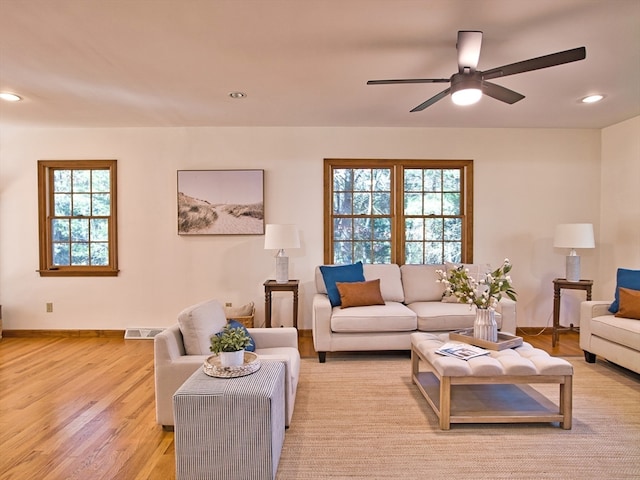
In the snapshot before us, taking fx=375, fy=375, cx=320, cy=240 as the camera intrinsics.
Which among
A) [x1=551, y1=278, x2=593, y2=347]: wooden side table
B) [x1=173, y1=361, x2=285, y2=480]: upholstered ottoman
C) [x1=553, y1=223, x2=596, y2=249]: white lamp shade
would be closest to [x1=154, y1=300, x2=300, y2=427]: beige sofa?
[x1=173, y1=361, x2=285, y2=480]: upholstered ottoman

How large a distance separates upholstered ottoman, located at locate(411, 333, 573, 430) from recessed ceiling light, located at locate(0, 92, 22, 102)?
4370mm

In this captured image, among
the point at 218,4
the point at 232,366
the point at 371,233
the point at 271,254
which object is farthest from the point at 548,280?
the point at 218,4

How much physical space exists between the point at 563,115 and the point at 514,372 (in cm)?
329

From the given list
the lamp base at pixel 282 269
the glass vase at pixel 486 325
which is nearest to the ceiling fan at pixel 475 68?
the glass vase at pixel 486 325

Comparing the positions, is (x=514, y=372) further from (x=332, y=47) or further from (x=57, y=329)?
(x=57, y=329)

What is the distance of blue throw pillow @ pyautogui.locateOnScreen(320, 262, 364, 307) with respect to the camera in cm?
412

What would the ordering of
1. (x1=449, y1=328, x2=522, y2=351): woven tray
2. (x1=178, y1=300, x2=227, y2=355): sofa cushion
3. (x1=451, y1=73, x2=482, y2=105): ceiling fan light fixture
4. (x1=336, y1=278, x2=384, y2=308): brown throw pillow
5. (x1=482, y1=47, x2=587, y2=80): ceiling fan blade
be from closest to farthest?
1. (x1=482, y1=47, x2=587, y2=80): ceiling fan blade
2. (x1=451, y1=73, x2=482, y2=105): ceiling fan light fixture
3. (x1=178, y1=300, x2=227, y2=355): sofa cushion
4. (x1=449, y1=328, x2=522, y2=351): woven tray
5. (x1=336, y1=278, x2=384, y2=308): brown throw pillow

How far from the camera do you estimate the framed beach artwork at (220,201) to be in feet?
15.5

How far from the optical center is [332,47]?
2.65 metres

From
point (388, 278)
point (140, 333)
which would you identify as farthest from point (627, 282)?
point (140, 333)

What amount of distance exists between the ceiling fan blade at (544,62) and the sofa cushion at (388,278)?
99.5 inches

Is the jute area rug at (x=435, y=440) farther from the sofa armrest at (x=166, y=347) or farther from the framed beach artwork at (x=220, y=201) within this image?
the framed beach artwork at (x=220, y=201)

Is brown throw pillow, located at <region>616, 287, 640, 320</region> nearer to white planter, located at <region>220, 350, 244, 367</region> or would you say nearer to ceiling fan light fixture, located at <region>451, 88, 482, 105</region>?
ceiling fan light fixture, located at <region>451, 88, 482, 105</region>

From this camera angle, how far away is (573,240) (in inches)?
167
